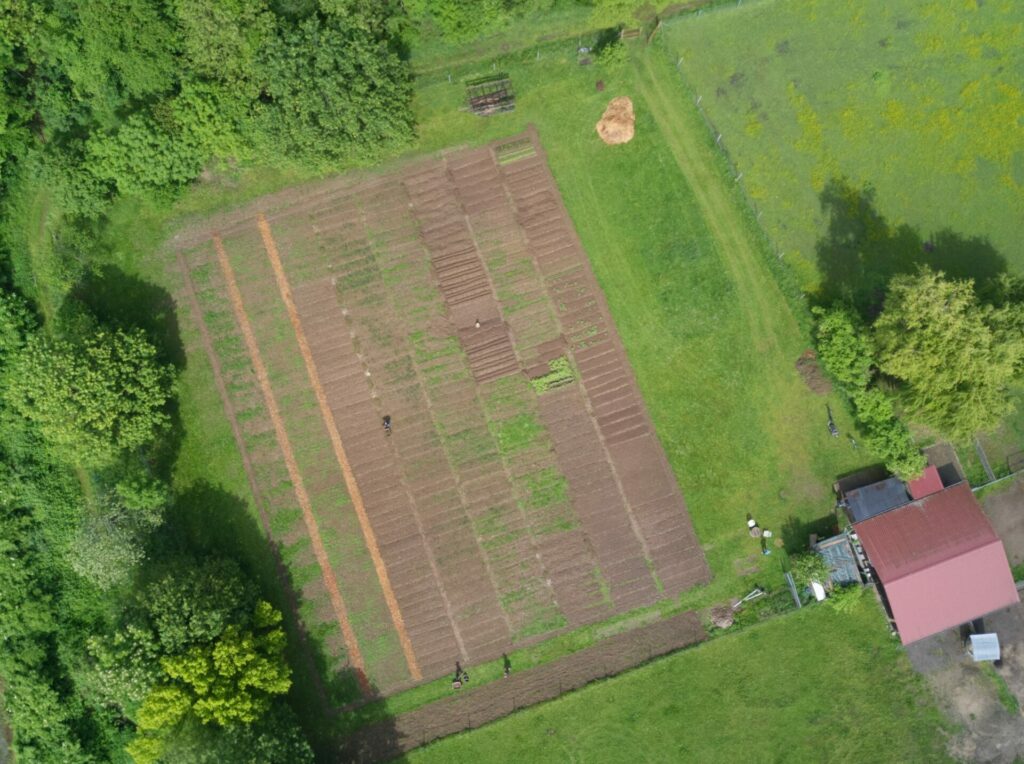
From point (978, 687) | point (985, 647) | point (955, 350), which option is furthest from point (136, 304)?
point (978, 687)

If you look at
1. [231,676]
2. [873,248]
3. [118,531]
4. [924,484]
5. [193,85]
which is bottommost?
[924,484]

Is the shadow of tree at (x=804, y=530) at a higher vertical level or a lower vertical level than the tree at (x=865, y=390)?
lower

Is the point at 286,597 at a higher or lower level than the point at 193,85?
lower

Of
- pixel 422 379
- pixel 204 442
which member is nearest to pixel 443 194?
pixel 422 379

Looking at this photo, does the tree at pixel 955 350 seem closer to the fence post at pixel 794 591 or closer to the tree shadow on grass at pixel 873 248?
the tree shadow on grass at pixel 873 248

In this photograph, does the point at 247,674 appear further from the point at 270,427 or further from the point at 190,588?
the point at 270,427

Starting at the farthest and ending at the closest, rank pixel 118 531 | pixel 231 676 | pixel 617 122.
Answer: pixel 617 122 → pixel 118 531 → pixel 231 676

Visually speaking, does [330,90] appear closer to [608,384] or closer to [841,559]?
[608,384]

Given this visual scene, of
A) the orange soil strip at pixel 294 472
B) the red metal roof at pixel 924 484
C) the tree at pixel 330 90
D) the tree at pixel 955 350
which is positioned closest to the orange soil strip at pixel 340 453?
the orange soil strip at pixel 294 472
